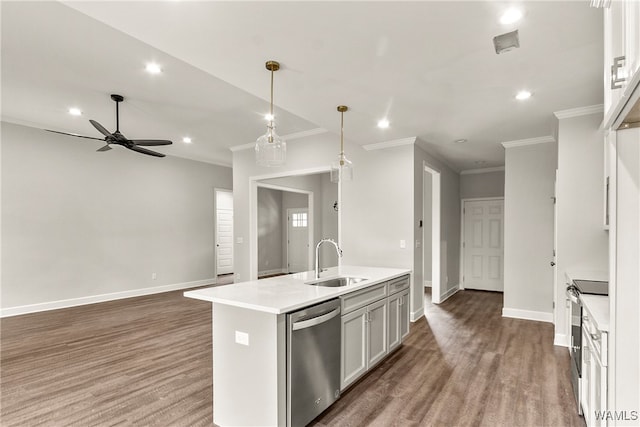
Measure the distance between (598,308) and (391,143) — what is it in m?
3.41

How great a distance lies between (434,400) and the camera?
2.62 m

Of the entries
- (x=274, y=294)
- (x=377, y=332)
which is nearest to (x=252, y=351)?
(x=274, y=294)

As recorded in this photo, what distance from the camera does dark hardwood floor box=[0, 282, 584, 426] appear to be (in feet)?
7.90

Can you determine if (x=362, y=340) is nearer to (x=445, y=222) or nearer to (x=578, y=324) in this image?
(x=578, y=324)

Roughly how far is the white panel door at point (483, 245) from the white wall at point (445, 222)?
0.23 metres

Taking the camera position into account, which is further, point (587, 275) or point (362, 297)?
point (587, 275)

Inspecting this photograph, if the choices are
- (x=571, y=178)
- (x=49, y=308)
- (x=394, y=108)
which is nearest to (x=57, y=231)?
(x=49, y=308)

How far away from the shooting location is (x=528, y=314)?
15.9 ft

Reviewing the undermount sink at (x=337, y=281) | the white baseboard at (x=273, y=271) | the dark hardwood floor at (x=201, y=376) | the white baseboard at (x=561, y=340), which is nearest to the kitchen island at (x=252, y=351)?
the dark hardwood floor at (x=201, y=376)

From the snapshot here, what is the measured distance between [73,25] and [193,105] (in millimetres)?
1726

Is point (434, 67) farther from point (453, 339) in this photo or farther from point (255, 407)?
point (453, 339)

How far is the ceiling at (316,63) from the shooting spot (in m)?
2.01

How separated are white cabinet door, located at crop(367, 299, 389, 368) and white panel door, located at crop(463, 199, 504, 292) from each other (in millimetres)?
4673

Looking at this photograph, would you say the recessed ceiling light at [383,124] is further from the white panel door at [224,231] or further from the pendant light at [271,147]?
the white panel door at [224,231]
